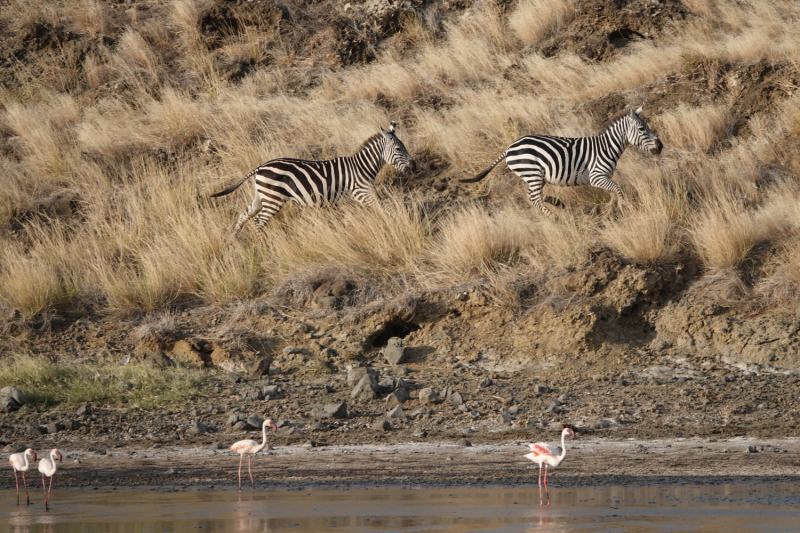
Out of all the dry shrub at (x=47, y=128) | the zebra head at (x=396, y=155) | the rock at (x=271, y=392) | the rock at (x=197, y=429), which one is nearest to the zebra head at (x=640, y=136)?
the zebra head at (x=396, y=155)

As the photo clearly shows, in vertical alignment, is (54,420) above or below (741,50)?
below

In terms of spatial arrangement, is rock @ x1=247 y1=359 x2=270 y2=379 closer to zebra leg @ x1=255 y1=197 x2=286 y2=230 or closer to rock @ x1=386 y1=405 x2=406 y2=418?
rock @ x1=386 y1=405 x2=406 y2=418

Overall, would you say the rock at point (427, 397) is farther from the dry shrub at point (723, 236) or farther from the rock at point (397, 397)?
the dry shrub at point (723, 236)

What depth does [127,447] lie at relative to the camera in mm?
7895

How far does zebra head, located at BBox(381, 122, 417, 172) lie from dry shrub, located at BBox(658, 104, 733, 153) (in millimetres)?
3858

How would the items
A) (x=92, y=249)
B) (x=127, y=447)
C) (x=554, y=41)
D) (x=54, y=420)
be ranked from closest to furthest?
(x=127, y=447)
(x=54, y=420)
(x=92, y=249)
(x=554, y=41)

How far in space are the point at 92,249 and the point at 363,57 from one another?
7652 millimetres

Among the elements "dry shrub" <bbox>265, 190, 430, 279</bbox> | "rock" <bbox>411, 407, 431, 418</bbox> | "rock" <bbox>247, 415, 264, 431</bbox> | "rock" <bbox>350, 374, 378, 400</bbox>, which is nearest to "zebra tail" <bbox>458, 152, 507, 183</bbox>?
"dry shrub" <bbox>265, 190, 430, 279</bbox>

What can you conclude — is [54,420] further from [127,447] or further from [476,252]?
[476,252]

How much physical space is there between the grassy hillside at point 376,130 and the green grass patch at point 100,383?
174 centimetres

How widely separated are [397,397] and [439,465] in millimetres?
1873

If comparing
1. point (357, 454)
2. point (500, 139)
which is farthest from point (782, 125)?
point (357, 454)

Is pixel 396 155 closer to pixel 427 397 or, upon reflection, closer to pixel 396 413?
pixel 427 397

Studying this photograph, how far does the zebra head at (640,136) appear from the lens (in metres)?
12.8
